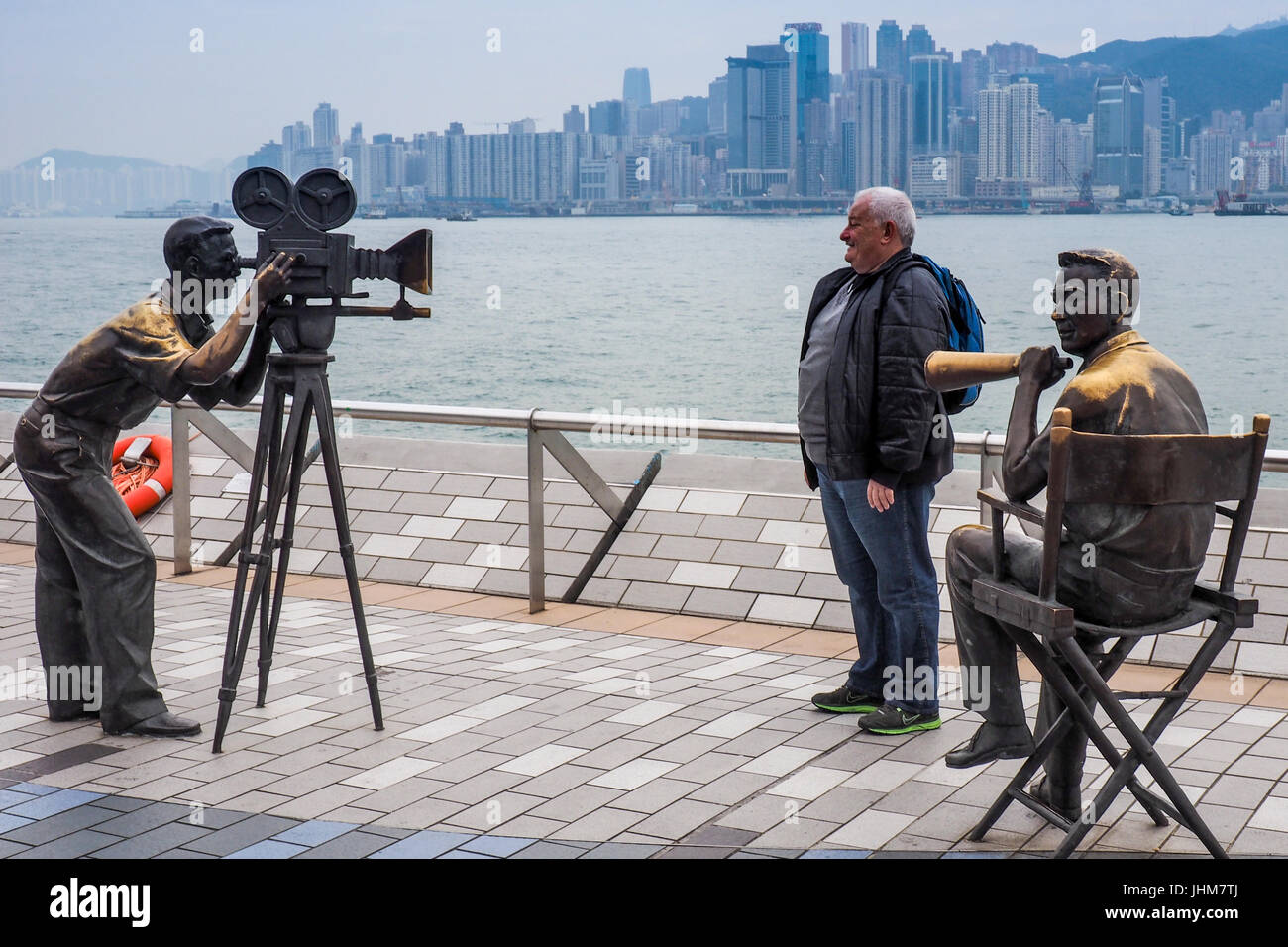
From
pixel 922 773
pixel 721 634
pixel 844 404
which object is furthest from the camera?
pixel 721 634

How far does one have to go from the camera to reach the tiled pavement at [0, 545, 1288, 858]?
4059 millimetres

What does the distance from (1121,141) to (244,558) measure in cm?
7221

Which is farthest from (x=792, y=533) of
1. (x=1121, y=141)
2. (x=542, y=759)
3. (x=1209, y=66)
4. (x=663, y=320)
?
(x=1209, y=66)

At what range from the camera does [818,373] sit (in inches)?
202

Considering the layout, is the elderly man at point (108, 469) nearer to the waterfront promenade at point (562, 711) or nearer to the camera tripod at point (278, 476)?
the camera tripod at point (278, 476)

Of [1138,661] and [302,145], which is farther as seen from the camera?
[302,145]

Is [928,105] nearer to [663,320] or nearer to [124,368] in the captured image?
[663,320]

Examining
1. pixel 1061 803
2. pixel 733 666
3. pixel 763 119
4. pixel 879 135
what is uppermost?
pixel 763 119

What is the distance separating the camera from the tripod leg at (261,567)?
192 inches

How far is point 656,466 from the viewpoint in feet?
25.4
